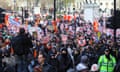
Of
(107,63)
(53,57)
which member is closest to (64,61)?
(53,57)

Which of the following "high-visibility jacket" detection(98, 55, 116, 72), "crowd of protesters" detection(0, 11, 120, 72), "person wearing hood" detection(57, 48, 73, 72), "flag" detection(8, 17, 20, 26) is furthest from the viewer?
"flag" detection(8, 17, 20, 26)

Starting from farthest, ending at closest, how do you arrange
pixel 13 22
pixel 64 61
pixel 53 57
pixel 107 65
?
1. pixel 13 22
2. pixel 64 61
3. pixel 53 57
4. pixel 107 65

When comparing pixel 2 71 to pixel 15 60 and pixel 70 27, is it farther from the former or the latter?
pixel 70 27

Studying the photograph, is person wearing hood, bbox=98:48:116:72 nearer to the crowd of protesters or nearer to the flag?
the crowd of protesters

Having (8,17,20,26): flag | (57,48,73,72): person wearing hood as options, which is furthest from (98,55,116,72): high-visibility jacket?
(8,17,20,26): flag

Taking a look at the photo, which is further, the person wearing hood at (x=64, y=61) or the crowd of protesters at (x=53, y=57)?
the person wearing hood at (x=64, y=61)

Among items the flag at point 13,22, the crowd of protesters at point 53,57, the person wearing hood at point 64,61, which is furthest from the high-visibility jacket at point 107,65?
the flag at point 13,22

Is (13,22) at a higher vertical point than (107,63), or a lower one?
higher

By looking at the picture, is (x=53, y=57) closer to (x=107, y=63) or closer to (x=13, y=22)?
(x=107, y=63)

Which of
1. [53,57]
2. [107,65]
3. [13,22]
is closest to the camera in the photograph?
[107,65]

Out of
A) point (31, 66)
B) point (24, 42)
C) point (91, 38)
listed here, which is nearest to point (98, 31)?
point (91, 38)

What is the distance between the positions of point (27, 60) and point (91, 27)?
12931 mm

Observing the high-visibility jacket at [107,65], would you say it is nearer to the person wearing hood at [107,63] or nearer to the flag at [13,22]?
the person wearing hood at [107,63]

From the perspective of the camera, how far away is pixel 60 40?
71.7 ft
